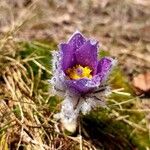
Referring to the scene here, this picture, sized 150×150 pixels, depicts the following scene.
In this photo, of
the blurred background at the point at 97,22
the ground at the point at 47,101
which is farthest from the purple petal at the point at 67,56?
the blurred background at the point at 97,22

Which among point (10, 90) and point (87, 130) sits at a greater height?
point (10, 90)

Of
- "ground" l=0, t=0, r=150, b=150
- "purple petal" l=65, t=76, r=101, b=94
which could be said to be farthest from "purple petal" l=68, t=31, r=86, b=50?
"ground" l=0, t=0, r=150, b=150

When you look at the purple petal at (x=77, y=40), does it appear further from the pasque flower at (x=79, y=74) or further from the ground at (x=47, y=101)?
the ground at (x=47, y=101)

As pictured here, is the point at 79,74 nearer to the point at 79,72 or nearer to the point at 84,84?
the point at 79,72

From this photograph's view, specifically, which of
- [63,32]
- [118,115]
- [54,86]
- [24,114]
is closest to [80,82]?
[54,86]

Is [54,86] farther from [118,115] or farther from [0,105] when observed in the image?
[118,115]

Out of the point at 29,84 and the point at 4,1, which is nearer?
the point at 29,84

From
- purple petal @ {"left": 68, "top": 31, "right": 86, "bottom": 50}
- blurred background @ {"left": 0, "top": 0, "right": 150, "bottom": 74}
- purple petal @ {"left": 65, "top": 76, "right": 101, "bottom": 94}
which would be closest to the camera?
purple petal @ {"left": 65, "top": 76, "right": 101, "bottom": 94}

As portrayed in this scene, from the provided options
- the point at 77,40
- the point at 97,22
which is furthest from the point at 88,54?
the point at 97,22

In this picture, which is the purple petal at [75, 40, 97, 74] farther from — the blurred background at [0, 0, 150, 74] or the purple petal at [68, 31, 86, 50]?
the blurred background at [0, 0, 150, 74]
